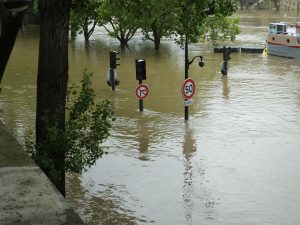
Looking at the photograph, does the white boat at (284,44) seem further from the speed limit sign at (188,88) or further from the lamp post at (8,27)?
the lamp post at (8,27)

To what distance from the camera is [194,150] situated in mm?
12711

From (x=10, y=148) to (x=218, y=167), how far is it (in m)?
6.54

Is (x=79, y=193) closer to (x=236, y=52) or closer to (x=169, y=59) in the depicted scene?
(x=169, y=59)

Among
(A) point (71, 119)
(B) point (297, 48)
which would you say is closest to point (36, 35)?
(B) point (297, 48)

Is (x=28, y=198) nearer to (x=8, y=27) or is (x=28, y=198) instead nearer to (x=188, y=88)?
(x=8, y=27)

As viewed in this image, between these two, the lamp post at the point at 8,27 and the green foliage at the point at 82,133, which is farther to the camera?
the green foliage at the point at 82,133

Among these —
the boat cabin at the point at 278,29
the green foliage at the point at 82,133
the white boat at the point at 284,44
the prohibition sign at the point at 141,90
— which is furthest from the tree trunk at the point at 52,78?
the boat cabin at the point at 278,29

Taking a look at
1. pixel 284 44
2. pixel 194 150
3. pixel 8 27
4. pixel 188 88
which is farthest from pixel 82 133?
pixel 284 44

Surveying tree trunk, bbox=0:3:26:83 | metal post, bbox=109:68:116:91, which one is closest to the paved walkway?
tree trunk, bbox=0:3:26:83

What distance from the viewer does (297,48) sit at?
3000 centimetres

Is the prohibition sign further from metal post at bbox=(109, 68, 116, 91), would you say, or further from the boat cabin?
the boat cabin

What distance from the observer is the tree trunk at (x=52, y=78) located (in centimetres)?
693

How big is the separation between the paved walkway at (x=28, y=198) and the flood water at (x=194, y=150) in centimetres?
388

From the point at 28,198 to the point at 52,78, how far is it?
3064 mm
